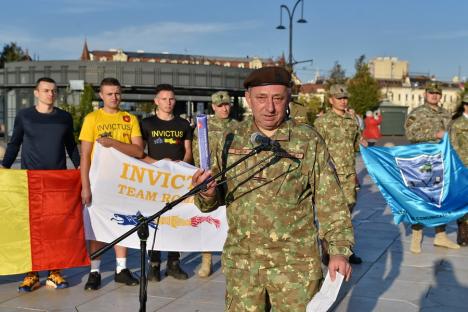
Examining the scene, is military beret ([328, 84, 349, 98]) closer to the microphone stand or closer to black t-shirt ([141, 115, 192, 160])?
black t-shirt ([141, 115, 192, 160])

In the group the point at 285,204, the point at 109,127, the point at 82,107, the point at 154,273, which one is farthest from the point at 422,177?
the point at 82,107

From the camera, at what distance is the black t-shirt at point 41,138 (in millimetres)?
6336

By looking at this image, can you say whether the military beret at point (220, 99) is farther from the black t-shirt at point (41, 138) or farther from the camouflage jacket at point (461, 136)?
the camouflage jacket at point (461, 136)

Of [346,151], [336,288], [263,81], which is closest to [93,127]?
[346,151]

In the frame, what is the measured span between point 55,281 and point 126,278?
27.8 inches

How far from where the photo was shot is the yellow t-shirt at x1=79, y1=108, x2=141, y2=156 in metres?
6.29

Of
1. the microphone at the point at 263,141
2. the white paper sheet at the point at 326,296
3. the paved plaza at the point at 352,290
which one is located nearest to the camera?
the white paper sheet at the point at 326,296

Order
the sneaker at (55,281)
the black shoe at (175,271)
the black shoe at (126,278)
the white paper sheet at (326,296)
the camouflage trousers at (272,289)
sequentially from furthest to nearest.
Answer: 1. the black shoe at (175,271)
2. the black shoe at (126,278)
3. the sneaker at (55,281)
4. the camouflage trousers at (272,289)
5. the white paper sheet at (326,296)

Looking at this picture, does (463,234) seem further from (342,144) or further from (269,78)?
(269,78)

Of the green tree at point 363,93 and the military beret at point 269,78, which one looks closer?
the military beret at point 269,78

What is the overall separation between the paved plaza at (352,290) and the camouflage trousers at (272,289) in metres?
2.59

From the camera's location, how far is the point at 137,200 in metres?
6.51

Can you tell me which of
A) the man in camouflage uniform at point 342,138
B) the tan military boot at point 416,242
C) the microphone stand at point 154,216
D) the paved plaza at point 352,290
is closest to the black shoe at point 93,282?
the paved plaza at point 352,290

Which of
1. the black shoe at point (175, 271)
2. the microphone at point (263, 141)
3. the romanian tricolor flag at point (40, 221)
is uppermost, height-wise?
the microphone at point (263, 141)
